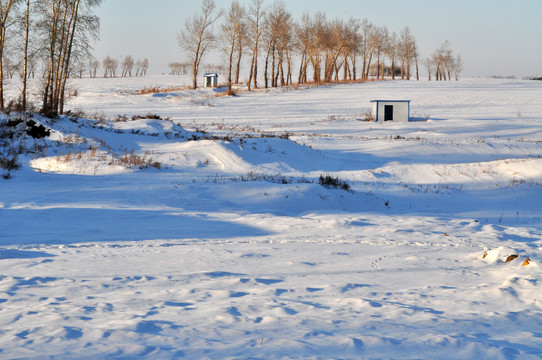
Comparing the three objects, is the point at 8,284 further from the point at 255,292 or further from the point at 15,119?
the point at 15,119

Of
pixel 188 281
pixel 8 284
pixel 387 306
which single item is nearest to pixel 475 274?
pixel 387 306

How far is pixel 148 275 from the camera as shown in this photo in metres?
5.84

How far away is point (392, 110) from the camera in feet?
128

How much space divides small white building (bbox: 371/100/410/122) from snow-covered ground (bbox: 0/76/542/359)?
772 inches

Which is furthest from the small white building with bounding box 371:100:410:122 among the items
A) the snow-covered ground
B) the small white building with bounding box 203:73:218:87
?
the small white building with bounding box 203:73:218:87

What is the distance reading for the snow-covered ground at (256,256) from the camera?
3.96m

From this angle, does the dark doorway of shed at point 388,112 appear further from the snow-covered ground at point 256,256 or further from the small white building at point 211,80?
the small white building at point 211,80

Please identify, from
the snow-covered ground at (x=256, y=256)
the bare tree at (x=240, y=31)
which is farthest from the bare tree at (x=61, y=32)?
the bare tree at (x=240, y=31)

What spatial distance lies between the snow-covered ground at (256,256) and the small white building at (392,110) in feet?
64.4

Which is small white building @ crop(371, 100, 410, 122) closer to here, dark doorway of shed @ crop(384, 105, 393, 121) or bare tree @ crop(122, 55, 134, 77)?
dark doorway of shed @ crop(384, 105, 393, 121)

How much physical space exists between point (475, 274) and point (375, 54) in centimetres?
8888

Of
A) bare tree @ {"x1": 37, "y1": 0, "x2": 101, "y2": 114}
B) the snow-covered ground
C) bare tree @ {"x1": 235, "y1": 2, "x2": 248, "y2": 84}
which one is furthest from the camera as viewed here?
bare tree @ {"x1": 235, "y1": 2, "x2": 248, "y2": 84}

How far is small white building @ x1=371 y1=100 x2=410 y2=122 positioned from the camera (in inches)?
1516

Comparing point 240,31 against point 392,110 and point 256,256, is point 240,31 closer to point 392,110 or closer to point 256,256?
point 392,110
